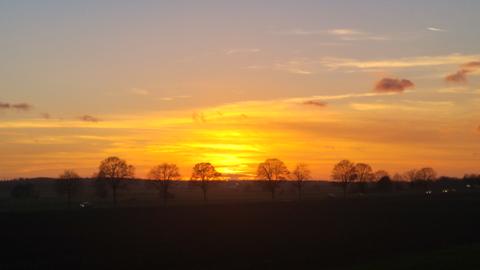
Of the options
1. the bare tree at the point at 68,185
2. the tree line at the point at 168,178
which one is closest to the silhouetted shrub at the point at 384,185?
the tree line at the point at 168,178

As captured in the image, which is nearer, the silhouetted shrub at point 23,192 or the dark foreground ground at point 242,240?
the dark foreground ground at point 242,240

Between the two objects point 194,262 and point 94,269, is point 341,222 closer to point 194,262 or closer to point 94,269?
point 194,262

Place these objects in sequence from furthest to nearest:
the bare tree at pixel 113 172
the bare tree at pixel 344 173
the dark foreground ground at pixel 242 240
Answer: the bare tree at pixel 344 173 < the bare tree at pixel 113 172 < the dark foreground ground at pixel 242 240

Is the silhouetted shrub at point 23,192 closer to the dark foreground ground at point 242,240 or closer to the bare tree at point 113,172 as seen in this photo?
the bare tree at point 113,172

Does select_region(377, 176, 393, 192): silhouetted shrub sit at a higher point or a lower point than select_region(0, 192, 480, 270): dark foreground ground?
higher

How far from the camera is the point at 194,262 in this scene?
40031 mm

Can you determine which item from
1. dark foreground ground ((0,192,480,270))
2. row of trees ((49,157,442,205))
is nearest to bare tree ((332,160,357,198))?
row of trees ((49,157,442,205))

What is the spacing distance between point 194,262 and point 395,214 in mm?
44459

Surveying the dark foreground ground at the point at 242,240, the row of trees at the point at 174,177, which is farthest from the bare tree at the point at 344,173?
the dark foreground ground at the point at 242,240

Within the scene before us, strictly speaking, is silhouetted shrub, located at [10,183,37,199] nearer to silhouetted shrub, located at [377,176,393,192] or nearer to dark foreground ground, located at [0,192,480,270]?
dark foreground ground, located at [0,192,480,270]

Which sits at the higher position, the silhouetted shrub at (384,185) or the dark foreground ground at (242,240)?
the silhouetted shrub at (384,185)

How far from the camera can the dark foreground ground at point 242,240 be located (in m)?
39.0

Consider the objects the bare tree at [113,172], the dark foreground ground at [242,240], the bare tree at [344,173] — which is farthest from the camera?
the bare tree at [344,173]

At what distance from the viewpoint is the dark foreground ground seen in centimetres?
3900
